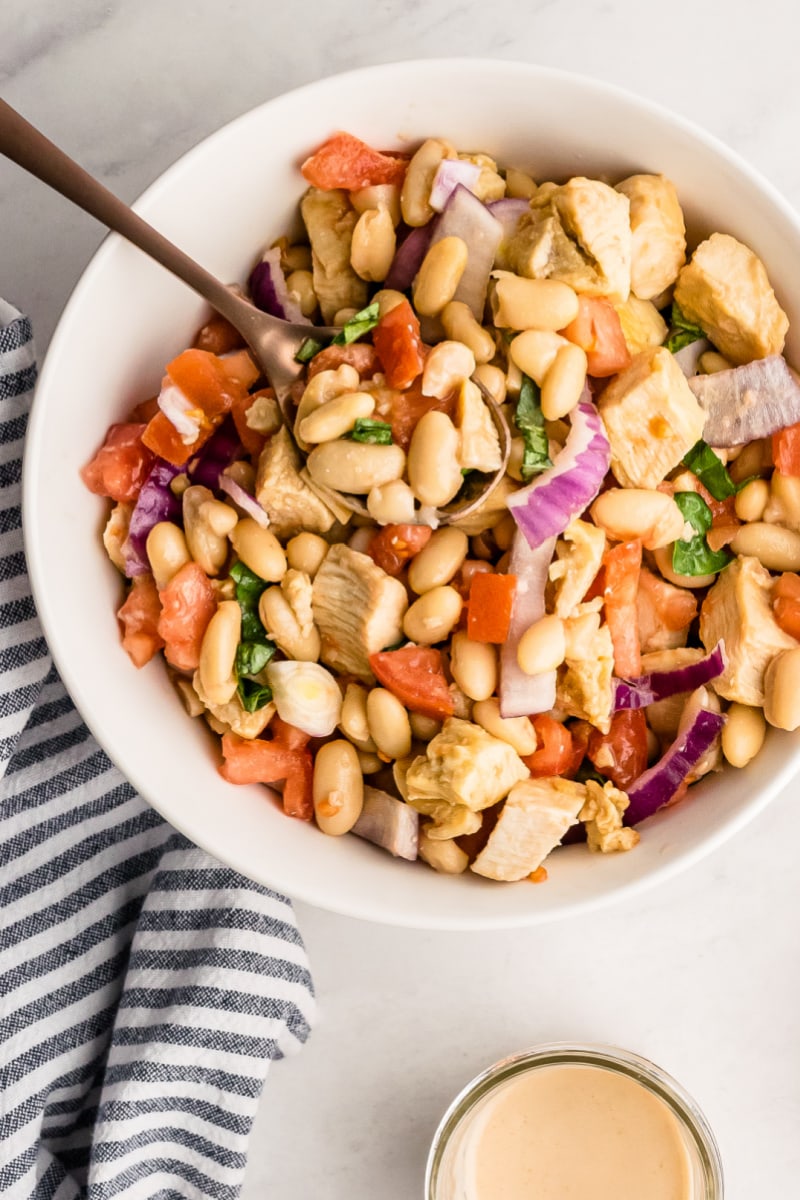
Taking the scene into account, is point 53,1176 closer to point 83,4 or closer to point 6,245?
point 6,245

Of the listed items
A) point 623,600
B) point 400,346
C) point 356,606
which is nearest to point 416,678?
point 356,606

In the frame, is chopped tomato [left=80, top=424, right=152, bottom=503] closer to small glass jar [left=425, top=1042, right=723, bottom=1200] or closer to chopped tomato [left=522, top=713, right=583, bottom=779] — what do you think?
chopped tomato [left=522, top=713, right=583, bottom=779]

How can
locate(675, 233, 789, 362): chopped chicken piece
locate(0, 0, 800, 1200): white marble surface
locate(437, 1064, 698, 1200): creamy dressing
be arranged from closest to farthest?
locate(675, 233, 789, 362): chopped chicken piece → locate(0, 0, 800, 1200): white marble surface → locate(437, 1064, 698, 1200): creamy dressing

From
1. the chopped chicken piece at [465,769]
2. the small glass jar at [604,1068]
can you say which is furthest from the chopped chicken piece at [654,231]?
the small glass jar at [604,1068]

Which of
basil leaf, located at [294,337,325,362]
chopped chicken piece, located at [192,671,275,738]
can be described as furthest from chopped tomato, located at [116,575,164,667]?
basil leaf, located at [294,337,325,362]

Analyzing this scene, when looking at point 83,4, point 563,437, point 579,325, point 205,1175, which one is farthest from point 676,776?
point 83,4

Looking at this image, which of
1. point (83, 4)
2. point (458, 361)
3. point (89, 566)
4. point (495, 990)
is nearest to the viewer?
point (458, 361)

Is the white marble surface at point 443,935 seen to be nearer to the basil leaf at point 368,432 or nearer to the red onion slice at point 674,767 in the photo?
the red onion slice at point 674,767
